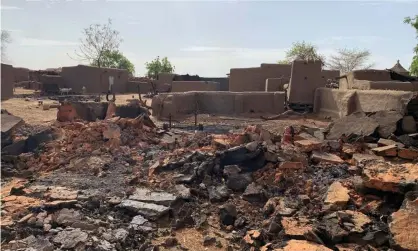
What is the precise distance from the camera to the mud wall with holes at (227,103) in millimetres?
14320

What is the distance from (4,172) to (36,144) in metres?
1.94

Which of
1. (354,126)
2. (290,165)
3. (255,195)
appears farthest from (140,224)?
(354,126)

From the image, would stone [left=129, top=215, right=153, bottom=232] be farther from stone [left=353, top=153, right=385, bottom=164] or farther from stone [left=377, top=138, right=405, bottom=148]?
stone [left=377, top=138, right=405, bottom=148]

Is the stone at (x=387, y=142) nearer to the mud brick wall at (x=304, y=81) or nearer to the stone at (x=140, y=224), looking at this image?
the stone at (x=140, y=224)

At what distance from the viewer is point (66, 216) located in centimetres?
498

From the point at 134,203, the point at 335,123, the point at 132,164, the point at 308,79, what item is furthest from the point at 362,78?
the point at 134,203

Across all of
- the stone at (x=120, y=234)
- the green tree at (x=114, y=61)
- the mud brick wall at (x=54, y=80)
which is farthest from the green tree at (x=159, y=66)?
the stone at (x=120, y=234)

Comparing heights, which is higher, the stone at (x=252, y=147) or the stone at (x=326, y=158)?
the stone at (x=252, y=147)

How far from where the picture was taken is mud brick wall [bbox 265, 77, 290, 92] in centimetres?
1672

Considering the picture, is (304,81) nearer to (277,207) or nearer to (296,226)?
(277,207)

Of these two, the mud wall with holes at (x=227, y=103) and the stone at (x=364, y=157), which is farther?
the mud wall with holes at (x=227, y=103)

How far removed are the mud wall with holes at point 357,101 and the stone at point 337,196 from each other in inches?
157

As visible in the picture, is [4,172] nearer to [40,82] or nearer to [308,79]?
[308,79]

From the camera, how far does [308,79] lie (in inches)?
571
